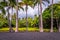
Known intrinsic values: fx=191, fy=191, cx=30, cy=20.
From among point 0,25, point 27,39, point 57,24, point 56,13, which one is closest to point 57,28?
point 57,24

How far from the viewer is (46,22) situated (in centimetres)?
5069

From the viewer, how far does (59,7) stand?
1825 inches

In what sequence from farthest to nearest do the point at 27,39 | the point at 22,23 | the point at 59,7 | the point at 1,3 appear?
the point at 22,23, the point at 59,7, the point at 1,3, the point at 27,39

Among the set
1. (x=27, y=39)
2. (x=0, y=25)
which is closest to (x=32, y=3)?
(x=0, y=25)

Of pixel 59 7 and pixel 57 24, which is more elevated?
pixel 59 7

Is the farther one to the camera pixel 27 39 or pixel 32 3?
pixel 32 3

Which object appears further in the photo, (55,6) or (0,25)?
(0,25)

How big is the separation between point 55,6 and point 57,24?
595cm

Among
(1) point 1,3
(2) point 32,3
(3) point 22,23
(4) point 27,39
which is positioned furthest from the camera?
(3) point 22,23

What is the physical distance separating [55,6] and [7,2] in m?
12.3

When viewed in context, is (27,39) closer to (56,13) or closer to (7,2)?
(7,2)

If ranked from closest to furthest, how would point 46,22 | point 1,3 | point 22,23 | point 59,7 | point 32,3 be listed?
point 1,3 < point 32,3 < point 59,7 < point 46,22 < point 22,23

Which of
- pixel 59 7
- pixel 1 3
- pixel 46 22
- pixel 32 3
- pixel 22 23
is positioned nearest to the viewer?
pixel 1 3

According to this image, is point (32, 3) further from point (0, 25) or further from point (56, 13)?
point (0, 25)
